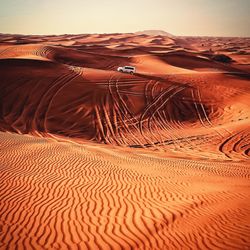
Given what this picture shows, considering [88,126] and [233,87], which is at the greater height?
[233,87]

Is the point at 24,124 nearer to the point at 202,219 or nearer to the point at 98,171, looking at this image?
the point at 98,171

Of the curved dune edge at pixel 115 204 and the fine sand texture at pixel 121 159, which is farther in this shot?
the fine sand texture at pixel 121 159

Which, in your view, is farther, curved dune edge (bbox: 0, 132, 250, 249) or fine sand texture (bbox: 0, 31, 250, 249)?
fine sand texture (bbox: 0, 31, 250, 249)

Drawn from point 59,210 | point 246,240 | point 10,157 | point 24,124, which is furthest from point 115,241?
point 24,124

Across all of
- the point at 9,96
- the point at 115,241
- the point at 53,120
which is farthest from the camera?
the point at 9,96
